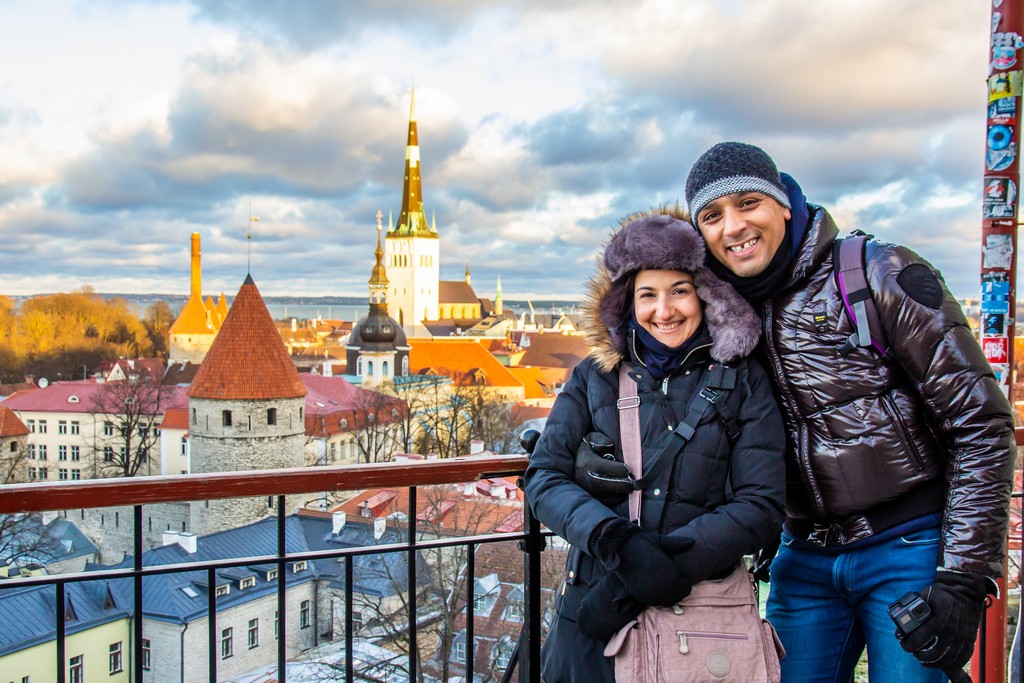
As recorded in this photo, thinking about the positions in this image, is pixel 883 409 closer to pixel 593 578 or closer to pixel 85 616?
pixel 593 578

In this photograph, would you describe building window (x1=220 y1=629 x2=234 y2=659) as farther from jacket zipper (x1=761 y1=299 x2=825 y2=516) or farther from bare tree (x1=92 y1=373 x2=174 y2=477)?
bare tree (x1=92 y1=373 x2=174 y2=477)

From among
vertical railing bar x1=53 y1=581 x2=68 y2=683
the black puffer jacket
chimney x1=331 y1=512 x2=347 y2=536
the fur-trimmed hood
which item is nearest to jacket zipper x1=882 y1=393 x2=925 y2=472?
the black puffer jacket

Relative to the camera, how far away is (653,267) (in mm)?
1620

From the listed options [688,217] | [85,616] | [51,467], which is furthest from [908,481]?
[51,467]

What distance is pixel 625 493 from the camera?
151 cm

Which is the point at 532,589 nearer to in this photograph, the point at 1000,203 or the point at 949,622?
the point at 949,622

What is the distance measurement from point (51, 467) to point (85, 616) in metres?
27.0

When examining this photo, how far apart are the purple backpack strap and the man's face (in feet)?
1.04

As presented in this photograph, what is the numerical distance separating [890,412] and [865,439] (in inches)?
2.6

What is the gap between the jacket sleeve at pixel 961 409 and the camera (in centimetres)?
141

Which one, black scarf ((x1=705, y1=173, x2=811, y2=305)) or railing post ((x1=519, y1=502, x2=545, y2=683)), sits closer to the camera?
black scarf ((x1=705, y1=173, x2=811, y2=305))

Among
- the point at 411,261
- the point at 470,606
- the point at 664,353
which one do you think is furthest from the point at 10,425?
the point at 411,261

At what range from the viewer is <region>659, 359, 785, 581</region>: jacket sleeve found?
1425 millimetres

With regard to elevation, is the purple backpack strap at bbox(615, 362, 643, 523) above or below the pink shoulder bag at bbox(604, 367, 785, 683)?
above
